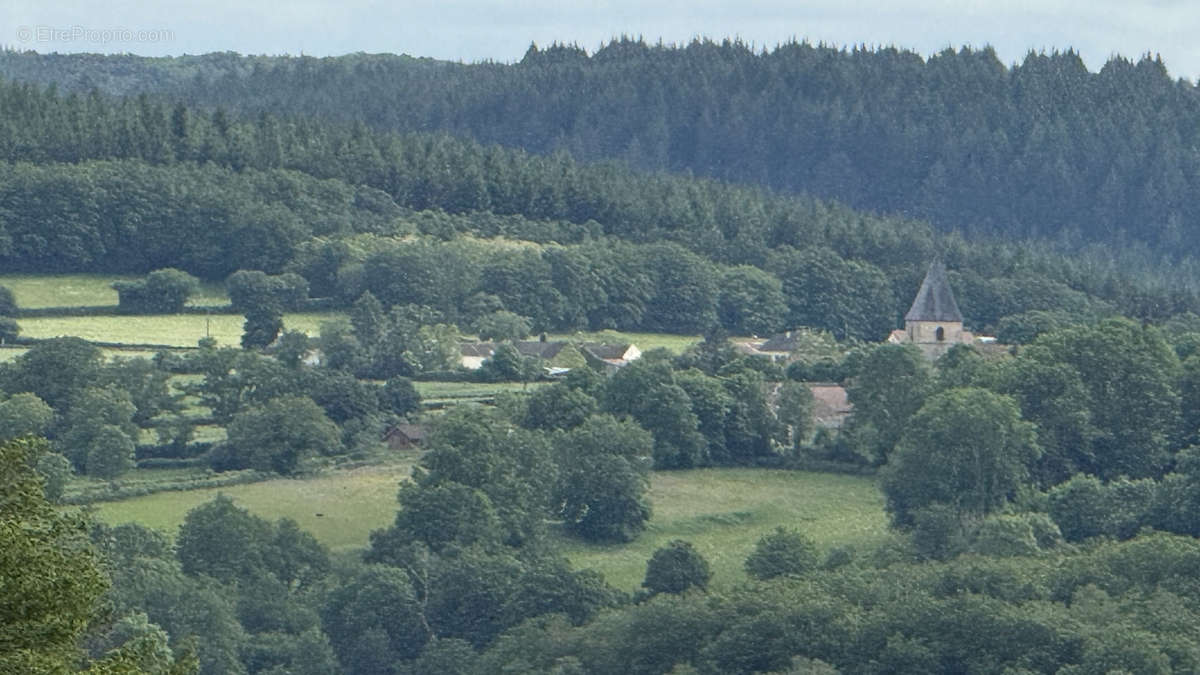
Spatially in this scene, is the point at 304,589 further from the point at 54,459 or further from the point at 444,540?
the point at 54,459

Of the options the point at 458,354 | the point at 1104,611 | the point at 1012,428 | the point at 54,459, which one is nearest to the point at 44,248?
the point at 458,354

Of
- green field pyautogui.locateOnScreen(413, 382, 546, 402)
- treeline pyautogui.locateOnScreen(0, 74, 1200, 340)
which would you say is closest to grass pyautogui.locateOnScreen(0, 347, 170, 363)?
green field pyautogui.locateOnScreen(413, 382, 546, 402)

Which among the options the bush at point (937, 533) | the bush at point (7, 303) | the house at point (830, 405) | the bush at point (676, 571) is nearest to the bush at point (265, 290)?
the bush at point (7, 303)

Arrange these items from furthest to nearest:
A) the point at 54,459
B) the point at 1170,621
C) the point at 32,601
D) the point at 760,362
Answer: the point at 760,362
the point at 54,459
the point at 1170,621
the point at 32,601

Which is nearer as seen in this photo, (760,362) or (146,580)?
(146,580)

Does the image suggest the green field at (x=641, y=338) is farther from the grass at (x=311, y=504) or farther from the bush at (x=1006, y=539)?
the bush at (x=1006, y=539)

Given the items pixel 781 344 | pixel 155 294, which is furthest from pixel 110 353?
pixel 781 344

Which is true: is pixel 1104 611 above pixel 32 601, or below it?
below
